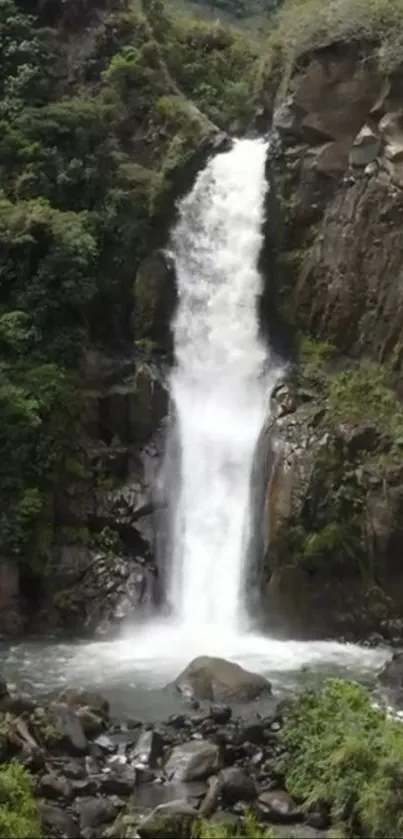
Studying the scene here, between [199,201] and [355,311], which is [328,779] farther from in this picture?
[199,201]

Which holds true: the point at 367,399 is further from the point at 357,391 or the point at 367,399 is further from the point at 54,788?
the point at 54,788

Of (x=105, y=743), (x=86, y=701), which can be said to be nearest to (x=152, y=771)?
(x=105, y=743)

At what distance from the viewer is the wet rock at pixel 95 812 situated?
11.8 metres

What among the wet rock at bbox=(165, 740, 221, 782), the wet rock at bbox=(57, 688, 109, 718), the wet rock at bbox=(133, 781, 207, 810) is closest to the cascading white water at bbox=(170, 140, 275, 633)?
the wet rock at bbox=(57, 688, 109, 718)

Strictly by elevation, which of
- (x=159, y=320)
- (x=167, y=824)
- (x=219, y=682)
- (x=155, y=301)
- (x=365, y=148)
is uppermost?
(x=365, y=148)

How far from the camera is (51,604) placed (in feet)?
68.6

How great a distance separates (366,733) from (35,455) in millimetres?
10776

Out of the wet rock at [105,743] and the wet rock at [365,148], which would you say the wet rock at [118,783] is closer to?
the wet rock at [105,743]

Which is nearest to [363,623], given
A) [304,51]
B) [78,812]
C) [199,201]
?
[78,812]

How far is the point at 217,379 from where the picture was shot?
24.6 metres

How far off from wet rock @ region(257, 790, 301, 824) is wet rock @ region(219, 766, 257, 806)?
0.15 m

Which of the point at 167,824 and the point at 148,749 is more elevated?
the point at 148,749

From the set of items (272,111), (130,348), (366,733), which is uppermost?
(272,111)

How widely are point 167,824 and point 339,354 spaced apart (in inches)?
590
